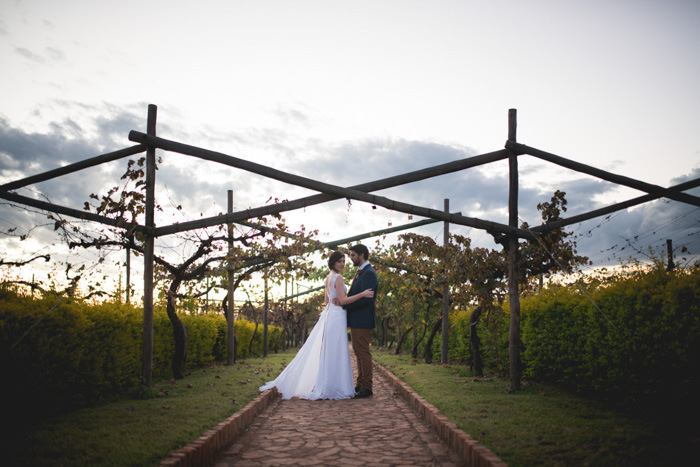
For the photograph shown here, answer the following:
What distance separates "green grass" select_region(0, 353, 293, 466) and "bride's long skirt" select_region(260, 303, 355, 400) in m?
1.11

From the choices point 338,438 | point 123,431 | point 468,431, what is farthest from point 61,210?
point 468,431

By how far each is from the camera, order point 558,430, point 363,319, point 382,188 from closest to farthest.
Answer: point 558,430 < point 382,188 < point 363,319

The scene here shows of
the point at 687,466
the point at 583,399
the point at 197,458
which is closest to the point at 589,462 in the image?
the point at 687,466

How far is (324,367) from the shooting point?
9.02 meters

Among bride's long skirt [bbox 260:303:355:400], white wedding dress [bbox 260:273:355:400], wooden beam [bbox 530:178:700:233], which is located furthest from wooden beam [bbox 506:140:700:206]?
bride's long skirt [bbox 260:303:355:400]

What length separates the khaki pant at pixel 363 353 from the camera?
8.85m

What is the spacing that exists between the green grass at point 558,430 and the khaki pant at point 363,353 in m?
1.27

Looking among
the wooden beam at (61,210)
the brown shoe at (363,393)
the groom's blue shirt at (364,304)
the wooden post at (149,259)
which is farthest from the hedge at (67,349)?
the groom's blue shirt at (364,304)

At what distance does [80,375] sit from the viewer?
698cm

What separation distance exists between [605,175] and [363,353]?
4.92m

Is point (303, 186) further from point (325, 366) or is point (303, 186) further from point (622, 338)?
point (622, 338)

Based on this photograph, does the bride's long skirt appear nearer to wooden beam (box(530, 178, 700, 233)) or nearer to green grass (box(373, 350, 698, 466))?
green grass (box(373, 350, 698, 466))

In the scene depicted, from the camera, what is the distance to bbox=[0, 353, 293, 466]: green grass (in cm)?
429

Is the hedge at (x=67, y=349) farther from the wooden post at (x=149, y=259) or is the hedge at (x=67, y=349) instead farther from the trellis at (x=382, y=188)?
the trellis at (x=382, y=188)
